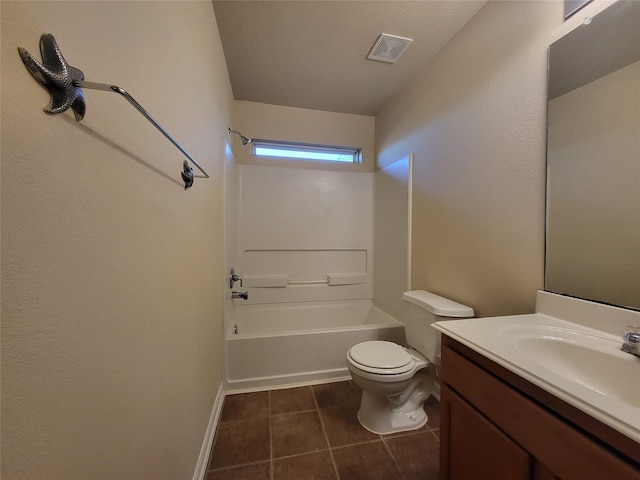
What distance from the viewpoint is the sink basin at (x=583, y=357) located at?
29.1 inches

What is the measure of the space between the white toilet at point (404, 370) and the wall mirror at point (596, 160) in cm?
59

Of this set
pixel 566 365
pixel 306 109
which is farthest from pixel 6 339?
pixel 306 109

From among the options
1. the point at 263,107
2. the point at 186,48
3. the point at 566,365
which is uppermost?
the point at 263,107

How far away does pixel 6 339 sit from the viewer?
32 cm

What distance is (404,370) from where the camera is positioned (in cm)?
142

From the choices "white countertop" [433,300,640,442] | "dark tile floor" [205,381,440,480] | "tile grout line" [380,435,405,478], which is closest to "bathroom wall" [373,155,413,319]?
"dark tile floor" [205,381,440,480]

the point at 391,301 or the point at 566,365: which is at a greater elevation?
the point at 566,365

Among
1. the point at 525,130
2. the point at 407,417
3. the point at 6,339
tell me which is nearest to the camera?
the point at 6,339

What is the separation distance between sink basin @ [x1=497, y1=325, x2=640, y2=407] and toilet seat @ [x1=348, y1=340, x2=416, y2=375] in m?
0.65

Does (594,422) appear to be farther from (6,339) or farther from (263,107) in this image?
(263,107)

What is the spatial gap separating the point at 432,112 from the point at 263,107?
163cm

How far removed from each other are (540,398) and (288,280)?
2.19 metres

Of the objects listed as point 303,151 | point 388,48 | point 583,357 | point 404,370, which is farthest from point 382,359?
point 303,151

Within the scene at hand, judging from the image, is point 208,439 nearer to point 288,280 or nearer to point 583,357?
point 288,280
